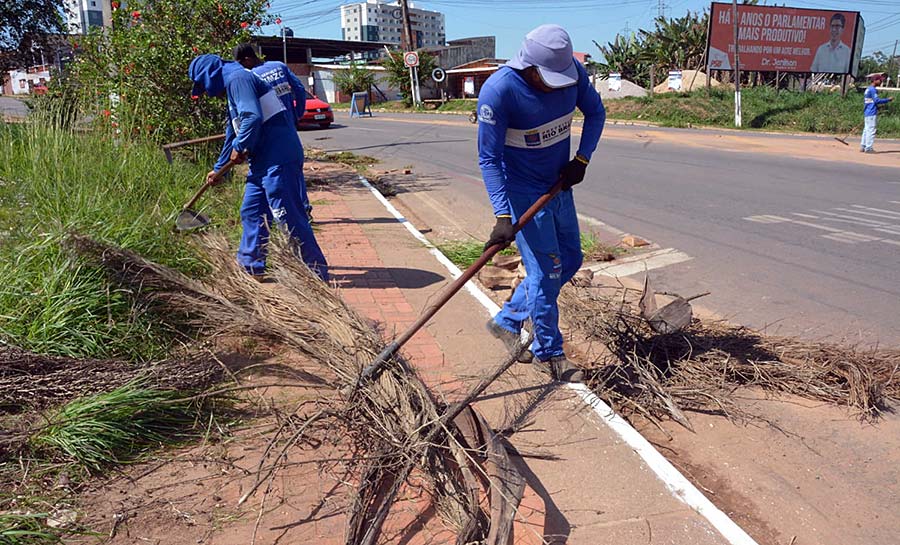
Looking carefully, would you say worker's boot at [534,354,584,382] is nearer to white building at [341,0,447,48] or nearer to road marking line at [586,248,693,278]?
road marking line at [586,248,693,278]

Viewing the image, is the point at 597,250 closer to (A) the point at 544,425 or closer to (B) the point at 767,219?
(B) the point at 767,219

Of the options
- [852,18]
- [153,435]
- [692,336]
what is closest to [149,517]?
[153,435]

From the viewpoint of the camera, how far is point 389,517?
110 inches

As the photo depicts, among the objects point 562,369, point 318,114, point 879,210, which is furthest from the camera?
point 318,114

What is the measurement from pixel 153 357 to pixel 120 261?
59 cm

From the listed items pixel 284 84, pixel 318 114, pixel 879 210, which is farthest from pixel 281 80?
pixel 318 114

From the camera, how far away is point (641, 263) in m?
6.90

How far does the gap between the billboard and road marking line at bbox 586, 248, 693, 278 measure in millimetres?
24071

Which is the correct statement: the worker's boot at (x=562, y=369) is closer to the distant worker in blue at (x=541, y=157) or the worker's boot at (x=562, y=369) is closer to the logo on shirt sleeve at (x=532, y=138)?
the distant worker in blue at (x=541, y=157)

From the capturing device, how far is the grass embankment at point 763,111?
952 inches

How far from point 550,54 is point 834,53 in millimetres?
33606

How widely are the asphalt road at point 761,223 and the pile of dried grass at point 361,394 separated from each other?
288 cm

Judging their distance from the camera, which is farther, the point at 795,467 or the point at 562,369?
the point at 562,369

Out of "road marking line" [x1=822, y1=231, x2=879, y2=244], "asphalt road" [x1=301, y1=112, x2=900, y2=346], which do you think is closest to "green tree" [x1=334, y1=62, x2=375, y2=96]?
"asphalt road" [x1=301, y1=112, x2=900, y2=346]
